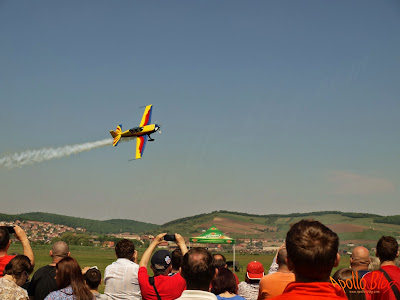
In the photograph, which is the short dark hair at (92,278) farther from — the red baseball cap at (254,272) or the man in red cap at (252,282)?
the red baseball cap at (254,272)

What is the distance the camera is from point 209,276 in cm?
491

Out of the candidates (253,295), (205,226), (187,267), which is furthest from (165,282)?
(205,226)

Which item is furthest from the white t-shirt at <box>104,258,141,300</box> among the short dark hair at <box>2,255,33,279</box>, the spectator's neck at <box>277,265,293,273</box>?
the spectator's neck at <box>277,265,293,273</box>

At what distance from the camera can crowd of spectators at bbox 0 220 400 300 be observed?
3363 millimetres

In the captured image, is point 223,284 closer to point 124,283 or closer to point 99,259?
point 124,283

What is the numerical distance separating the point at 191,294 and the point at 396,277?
3.48m

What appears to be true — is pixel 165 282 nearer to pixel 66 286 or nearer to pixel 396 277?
pixel 66 286

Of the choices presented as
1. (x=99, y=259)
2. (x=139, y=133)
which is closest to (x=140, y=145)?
(x=139, y=133)

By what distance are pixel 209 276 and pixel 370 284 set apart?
2822mm

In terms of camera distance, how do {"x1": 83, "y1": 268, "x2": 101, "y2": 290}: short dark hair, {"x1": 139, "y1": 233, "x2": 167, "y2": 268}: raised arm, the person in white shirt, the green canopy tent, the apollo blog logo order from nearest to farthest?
1. the apollo blog logo
2. {"x1": 83, "y1": 268, "x2": 101, "y2": 290}: short dark hair
3. {"x1": 139, "y1": 233, "x2": 167, "y2": 268}: raised arm
4. the person in white shirt
5. the green canopy tent

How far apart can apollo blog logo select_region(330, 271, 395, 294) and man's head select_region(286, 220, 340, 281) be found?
3.30m

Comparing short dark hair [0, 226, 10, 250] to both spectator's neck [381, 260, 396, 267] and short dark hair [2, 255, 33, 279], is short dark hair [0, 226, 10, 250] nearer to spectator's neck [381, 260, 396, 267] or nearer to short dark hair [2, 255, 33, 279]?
short dark hair [2, 255, 33, 279]

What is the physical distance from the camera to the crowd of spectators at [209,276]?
336cm

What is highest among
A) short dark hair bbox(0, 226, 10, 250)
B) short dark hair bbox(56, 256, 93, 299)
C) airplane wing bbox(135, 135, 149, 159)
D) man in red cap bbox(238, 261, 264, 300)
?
airplane wing bbox(135, 135, 149, 159)
